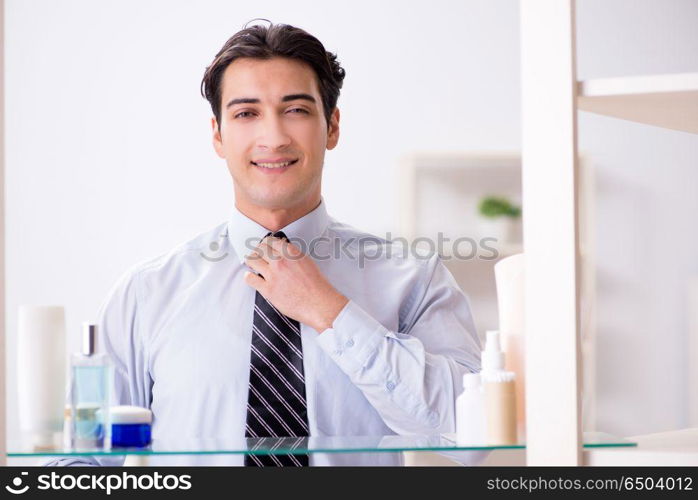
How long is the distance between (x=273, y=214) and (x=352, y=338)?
34cm

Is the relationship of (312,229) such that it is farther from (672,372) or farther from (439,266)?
(672,372)

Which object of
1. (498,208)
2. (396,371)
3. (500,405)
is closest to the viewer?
(500,405)

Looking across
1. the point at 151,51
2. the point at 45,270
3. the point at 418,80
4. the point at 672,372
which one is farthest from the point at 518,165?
the point at 45,270

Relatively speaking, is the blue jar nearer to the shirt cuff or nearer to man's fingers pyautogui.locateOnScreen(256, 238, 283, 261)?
the shirt cuff

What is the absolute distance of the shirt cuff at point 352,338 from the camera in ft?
4.36

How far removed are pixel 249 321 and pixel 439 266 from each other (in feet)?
1.14

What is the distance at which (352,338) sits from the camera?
52.8 inches

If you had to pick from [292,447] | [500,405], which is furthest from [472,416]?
[292,447]

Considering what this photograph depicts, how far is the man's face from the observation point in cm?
156

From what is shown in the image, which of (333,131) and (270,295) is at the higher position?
(333,131)

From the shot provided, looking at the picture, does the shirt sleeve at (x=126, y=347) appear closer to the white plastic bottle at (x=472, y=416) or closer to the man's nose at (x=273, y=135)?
the man's nose at (x=273, y=135)

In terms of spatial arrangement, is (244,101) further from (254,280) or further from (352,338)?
(352,338)

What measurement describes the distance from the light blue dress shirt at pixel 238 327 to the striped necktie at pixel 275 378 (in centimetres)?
2

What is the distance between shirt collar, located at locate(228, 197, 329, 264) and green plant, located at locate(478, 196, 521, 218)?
164cm
